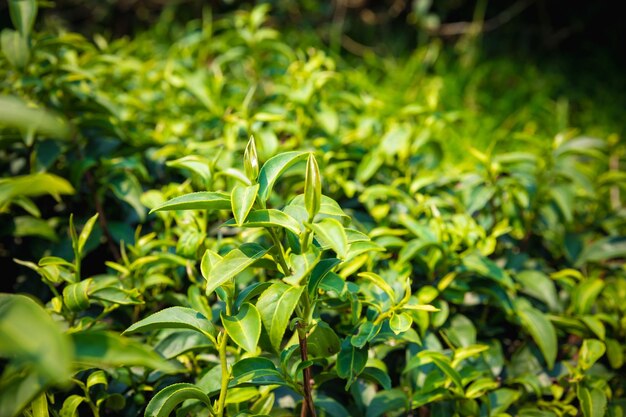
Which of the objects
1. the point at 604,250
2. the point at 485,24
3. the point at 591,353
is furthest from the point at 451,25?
the point at 591,353

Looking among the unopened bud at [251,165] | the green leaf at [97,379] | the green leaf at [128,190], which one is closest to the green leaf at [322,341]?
the unopened bud at [251,165]

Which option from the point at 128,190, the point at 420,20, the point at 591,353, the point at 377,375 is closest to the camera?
the point at 377,375

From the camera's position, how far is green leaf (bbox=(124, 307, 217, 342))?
0.88m

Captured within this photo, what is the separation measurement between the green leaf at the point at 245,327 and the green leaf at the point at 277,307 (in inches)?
0.7

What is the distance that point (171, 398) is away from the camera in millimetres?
867

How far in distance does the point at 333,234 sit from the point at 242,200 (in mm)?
170

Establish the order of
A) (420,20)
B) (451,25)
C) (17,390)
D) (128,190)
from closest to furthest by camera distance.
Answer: (17,390)
(128,190)
(420,20)
(451,25)

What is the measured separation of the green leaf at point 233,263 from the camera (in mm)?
834

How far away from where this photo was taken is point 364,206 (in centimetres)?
160

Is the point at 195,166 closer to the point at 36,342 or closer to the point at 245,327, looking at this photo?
the point at 245,327

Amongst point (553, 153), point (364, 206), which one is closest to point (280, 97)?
point (364, 206)

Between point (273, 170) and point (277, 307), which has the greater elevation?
point (273, 170)

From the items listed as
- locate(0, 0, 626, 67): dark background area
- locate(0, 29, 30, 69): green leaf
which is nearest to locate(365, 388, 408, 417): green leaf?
locate(0, 29, 30, 69): green leaf

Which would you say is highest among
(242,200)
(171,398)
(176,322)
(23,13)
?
(23,13)
